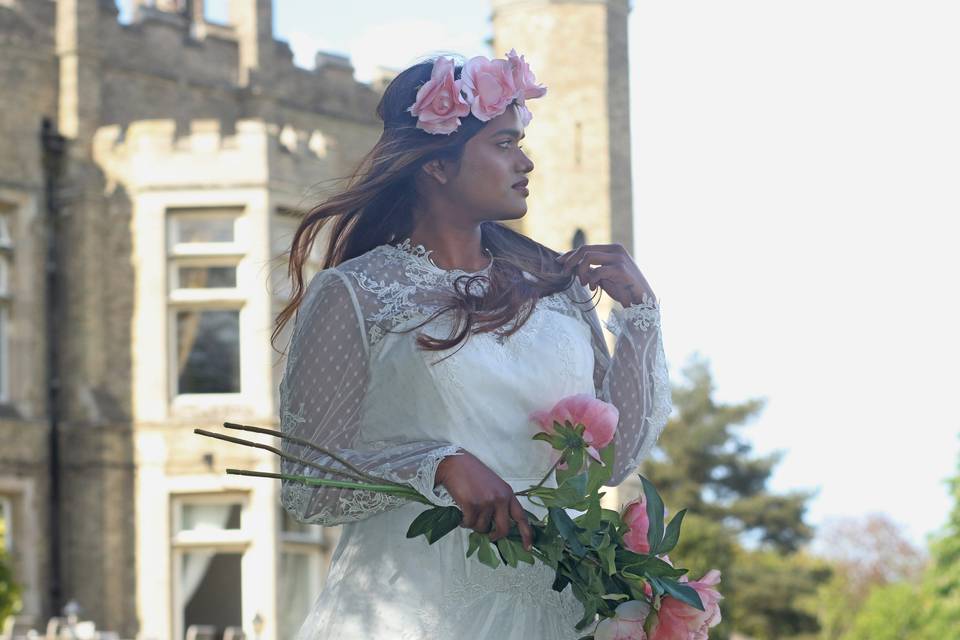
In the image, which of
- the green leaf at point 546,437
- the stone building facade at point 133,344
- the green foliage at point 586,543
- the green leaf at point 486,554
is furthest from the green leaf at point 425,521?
the stone building facade at point 133,344

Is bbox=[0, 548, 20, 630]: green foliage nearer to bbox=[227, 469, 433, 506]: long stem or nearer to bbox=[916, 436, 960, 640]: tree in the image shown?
bbox=[227, 469, 433, 506]: long stem

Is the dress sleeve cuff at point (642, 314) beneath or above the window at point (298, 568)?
above

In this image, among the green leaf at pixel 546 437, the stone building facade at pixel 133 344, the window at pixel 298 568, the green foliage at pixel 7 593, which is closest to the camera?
the green leaf at pixel 546 437

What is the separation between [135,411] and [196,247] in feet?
6.09

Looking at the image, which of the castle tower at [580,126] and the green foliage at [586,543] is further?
the castle tower at [580,126]

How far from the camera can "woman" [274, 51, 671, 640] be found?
342 centimetres

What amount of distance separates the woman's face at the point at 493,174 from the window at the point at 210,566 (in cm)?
1698

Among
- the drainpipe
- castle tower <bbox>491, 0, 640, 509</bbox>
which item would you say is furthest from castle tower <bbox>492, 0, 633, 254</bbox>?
the drainpipe

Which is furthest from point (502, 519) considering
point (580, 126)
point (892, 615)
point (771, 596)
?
point (892, 615)

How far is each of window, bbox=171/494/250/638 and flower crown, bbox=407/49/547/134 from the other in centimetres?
1696

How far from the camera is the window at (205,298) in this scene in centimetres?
2091

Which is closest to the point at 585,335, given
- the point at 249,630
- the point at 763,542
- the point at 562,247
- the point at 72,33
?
the point at 249,630

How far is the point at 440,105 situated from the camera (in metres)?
3.61

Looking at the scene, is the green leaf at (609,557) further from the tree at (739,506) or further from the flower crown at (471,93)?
the tree at (739,506)
